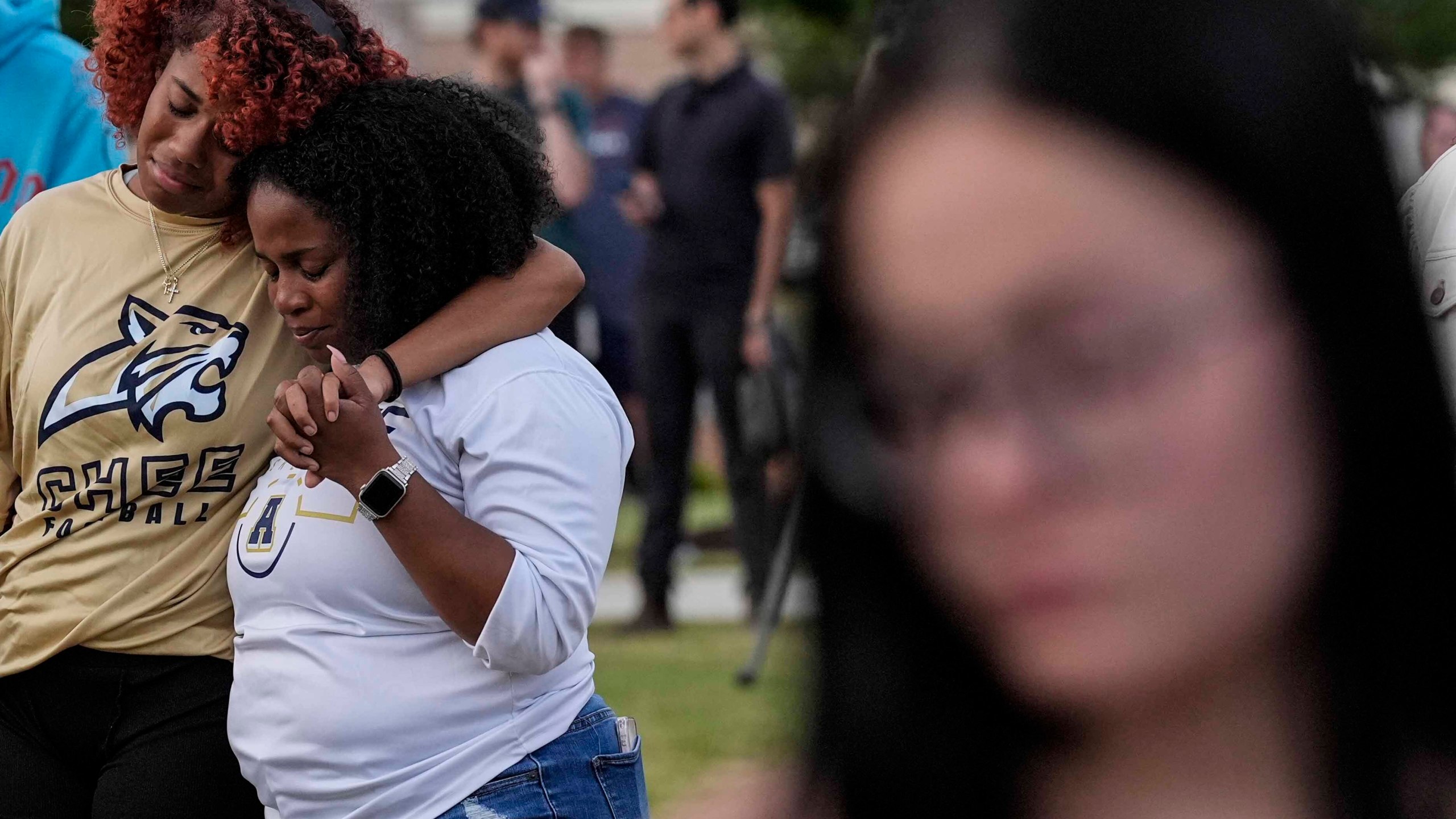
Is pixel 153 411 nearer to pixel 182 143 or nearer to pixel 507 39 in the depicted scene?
pixel 182 143

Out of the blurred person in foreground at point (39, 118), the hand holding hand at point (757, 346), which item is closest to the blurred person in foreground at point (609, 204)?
the hand holding hand at point (757, 346)

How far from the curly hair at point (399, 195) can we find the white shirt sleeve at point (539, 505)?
213mm

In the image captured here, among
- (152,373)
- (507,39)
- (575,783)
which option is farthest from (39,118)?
(507,39)

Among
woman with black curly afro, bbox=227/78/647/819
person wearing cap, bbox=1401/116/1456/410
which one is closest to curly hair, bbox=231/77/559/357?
woman with black curly afro, bbox=227/78/647/819

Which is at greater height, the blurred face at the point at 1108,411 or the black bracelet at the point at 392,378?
the blurred face at the point at 1108,411

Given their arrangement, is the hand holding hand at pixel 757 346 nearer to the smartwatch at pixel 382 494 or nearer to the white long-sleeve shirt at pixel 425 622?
the white long-sleeve shirt at pixel 425 622

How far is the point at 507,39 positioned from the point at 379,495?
4710 mm

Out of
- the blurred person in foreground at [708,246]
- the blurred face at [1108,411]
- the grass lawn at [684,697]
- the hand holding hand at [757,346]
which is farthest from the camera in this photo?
the blurred person in foreground at [708,246]

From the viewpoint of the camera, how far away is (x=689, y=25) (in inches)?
228

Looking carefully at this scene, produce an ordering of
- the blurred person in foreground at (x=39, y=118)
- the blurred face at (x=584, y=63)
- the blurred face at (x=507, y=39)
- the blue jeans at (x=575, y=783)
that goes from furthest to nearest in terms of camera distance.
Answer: the blurred face at (x=584, y=63), the blurred face at (x=507, y=39), the blurred person in foreground at (x=39, y=118), the blue jeans at (x=575, y=783)

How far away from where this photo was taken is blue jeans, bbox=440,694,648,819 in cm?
192

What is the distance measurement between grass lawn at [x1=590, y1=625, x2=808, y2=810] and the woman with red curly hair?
1469mm

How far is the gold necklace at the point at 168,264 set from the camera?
2164 millimetres

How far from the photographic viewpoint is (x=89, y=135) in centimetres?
266
